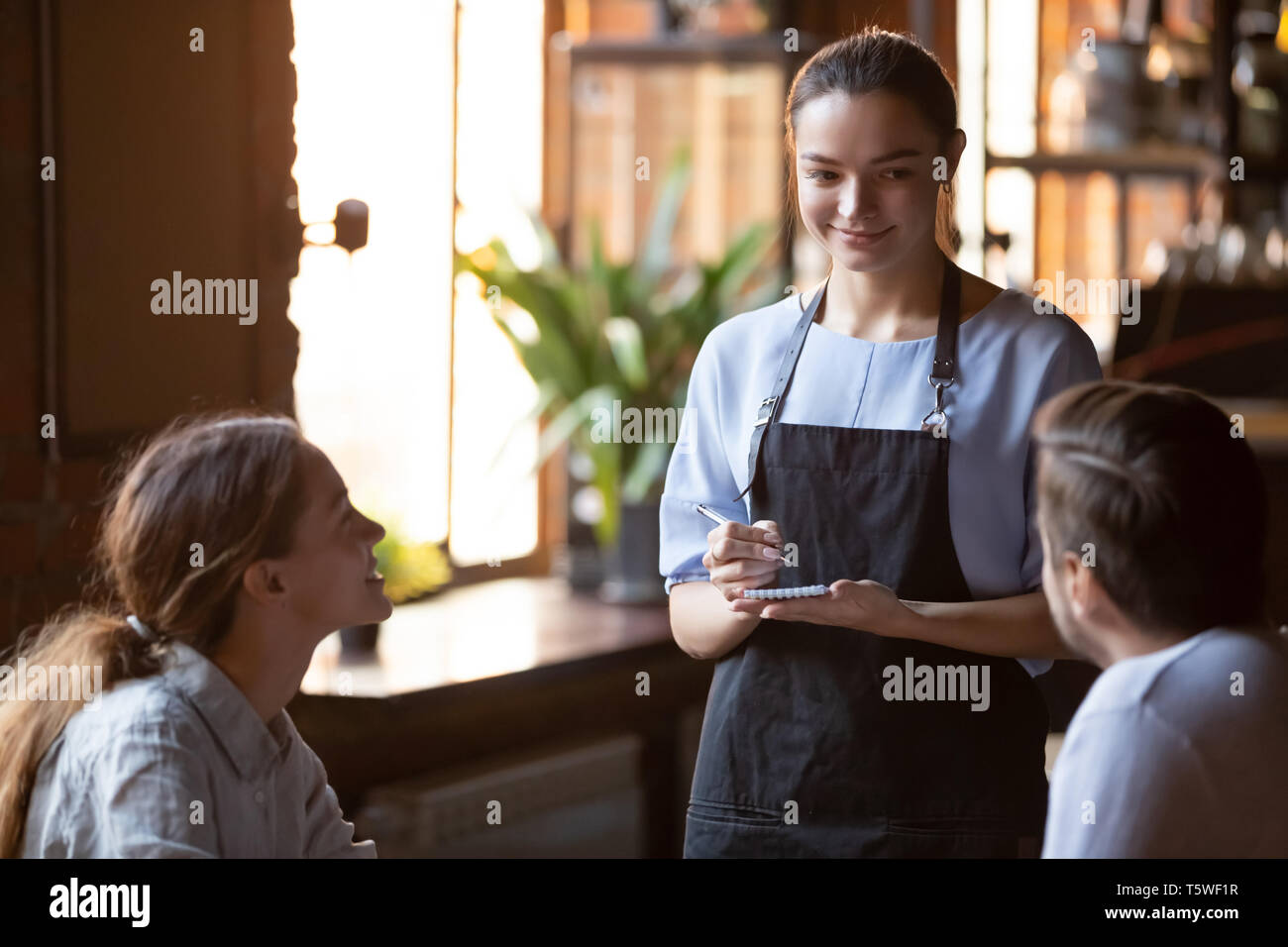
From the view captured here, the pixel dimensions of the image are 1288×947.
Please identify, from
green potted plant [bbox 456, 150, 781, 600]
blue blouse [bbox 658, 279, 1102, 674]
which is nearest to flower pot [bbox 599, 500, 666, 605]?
green potted plant [bbox 456, 150, 781, 600]

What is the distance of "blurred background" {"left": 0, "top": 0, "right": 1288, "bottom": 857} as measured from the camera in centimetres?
228

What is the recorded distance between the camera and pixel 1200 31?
4109 millimetres

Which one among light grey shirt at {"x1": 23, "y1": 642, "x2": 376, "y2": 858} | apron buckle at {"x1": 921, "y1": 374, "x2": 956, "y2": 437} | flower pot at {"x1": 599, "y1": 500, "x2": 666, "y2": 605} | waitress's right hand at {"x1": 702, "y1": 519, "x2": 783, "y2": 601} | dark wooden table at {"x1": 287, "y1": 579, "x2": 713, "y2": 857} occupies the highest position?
apron buckle at {"x1": 921, "y1": 374, "x2": 956, "y2": 437}

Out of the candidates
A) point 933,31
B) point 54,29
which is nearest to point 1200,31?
point 933,31

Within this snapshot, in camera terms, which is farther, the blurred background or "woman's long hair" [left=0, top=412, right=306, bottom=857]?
the blurred background

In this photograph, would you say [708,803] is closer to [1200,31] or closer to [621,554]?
[621,554]

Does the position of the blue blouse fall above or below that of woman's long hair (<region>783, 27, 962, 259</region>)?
below

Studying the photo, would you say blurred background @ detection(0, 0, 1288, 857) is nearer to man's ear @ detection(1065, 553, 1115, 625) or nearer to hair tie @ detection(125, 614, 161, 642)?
man's ear @ detection(1065, 553, 1115, 625)

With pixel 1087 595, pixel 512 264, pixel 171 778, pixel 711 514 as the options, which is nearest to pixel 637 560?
pixel 512 264

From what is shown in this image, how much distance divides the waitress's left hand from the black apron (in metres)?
0.09

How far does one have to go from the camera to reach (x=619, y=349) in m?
3.44

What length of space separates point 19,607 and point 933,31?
10.4ft

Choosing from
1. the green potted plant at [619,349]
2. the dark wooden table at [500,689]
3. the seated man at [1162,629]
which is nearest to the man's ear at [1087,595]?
the seated man at [1162,629]

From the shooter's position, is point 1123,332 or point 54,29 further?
point 1123,332
